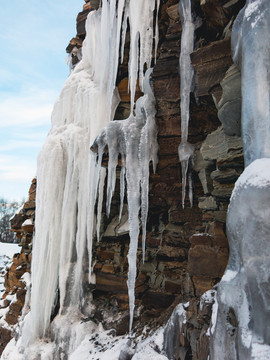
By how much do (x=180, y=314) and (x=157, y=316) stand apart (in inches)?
63.4

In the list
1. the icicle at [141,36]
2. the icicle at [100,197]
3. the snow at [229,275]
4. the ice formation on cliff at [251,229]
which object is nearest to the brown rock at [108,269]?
the icicle at [100,197]

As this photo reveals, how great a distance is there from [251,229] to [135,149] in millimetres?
2985

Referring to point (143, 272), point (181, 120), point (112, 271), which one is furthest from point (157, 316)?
point (181, 120)

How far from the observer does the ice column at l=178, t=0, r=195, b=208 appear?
14.0ft

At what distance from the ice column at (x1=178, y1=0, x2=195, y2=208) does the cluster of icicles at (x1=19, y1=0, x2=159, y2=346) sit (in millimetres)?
571

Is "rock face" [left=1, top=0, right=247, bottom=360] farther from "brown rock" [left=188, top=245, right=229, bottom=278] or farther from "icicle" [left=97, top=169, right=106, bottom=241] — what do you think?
"icicle" [left=97, top=169, right=106, bottom=241]

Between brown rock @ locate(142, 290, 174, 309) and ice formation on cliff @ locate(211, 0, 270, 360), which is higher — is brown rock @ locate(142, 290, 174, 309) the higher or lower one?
the lower one

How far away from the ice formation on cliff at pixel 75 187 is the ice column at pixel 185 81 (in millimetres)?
601

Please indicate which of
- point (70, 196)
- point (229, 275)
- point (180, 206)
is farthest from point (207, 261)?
point (70, 196)

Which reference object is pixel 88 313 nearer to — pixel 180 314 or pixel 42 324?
pixel 42 324

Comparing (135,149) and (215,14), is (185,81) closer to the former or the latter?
(215,14)

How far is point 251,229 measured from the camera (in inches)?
79.6

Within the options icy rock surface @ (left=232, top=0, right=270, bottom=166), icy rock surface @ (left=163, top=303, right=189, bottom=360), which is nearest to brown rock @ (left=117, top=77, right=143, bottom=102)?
icy rock surface @ (left=232, top=0, right=270, bottom=166)

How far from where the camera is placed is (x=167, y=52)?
4797 mm
